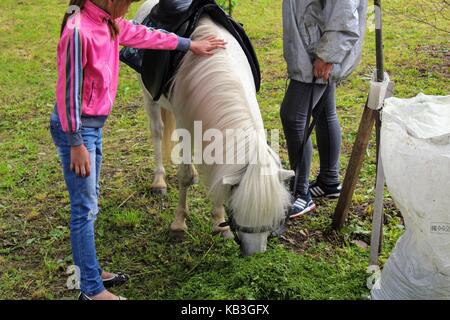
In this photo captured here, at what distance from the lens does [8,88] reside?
614 cm

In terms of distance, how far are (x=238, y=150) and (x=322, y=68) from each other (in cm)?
94

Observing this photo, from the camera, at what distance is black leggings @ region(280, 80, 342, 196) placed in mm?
3076

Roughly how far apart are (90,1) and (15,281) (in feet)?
5.62

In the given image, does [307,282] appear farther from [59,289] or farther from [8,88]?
[8,88]

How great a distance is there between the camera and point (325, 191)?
3623 millimetres

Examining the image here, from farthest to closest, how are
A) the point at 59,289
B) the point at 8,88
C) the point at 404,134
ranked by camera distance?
the point at 8,88 < the point at 59,289 < the point at 404,134

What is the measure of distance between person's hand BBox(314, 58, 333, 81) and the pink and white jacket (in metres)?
1.18

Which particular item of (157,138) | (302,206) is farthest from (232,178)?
(157,138)

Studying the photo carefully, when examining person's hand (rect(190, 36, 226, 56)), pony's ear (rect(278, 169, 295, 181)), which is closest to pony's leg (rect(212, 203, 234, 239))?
pony's ear (rect(278, 169, 295, 181))

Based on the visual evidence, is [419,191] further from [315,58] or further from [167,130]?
[167,130]

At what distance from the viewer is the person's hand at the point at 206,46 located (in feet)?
8.67

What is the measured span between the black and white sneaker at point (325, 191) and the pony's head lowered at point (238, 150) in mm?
1203

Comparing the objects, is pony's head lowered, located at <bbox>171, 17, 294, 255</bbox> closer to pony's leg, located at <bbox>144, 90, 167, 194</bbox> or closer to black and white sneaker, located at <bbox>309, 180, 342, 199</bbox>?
pony's leg, located at <bbox>144, 90, 167, 194</bbox>
